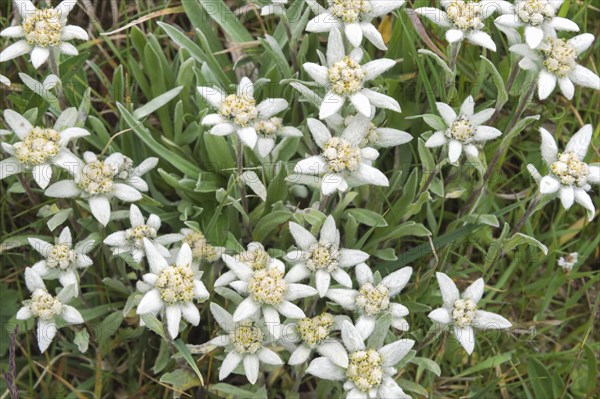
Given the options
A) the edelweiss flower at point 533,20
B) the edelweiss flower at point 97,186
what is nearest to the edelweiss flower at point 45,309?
the edelweiss flower at point 97,186

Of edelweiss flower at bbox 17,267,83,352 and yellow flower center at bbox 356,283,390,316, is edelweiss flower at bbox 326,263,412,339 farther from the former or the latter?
edelweiss flower at bbox 17,267,83,352

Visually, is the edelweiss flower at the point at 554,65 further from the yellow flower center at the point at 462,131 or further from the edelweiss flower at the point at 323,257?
the edelweiss flower at the point at 323,257

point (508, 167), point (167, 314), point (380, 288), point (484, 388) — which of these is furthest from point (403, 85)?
point (167, 314)

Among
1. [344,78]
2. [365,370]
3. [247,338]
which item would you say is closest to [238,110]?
[344,78]

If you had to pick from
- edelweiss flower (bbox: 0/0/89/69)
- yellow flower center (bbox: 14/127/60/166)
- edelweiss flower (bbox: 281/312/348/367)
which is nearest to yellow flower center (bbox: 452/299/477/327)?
edelweiss flower (bbox: 281/312/348/367)

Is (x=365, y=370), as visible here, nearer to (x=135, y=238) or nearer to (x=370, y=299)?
(x=370, y=299)

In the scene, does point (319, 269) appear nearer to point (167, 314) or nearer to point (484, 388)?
point (167, 314)
